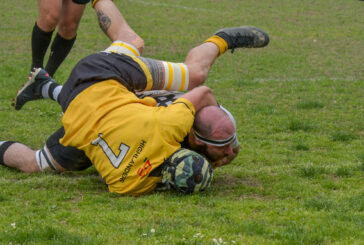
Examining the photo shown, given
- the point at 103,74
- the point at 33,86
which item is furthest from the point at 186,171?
the point at 33,86

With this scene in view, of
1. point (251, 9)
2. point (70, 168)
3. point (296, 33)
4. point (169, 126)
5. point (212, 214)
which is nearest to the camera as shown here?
point (212, 214)

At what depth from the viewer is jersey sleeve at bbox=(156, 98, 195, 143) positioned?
472cm

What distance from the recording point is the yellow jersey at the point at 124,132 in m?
4.71

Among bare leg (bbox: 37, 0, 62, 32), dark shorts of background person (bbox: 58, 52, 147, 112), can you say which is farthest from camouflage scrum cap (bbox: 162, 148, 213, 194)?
bare leg (bbox: 37, 0, 62, 32)

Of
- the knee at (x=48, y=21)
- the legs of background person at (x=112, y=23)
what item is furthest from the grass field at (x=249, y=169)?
the legs of background person at (x=112, y=23)

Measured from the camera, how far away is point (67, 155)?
545 centimetres

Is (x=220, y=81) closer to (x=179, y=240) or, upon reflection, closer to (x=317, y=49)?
(x=317, y=49)

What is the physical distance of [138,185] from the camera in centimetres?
482

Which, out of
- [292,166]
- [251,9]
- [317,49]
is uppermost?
[292,166]

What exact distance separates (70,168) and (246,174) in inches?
66.9

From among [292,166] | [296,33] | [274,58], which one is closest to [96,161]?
[292,166]

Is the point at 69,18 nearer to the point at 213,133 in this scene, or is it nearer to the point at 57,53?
the point at 57,53

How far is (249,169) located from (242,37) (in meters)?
1.56

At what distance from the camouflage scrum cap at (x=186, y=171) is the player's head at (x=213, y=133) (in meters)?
0.20
